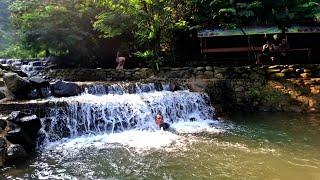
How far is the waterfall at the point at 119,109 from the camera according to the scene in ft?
36.3

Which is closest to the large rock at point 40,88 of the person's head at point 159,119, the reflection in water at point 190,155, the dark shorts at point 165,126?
the reflection in water at point 190,155

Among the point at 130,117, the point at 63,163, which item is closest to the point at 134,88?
the point at 130,117

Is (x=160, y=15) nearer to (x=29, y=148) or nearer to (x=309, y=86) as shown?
(x=309, y=86)

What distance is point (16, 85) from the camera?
478 inches

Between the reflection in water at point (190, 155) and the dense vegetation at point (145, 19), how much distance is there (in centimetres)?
653

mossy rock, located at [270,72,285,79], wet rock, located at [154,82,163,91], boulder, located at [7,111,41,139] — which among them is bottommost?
boulder, located at [7,111,41,139]

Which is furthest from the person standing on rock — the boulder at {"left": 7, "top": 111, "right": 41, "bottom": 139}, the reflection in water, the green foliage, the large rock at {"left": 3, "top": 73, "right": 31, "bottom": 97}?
the green foliage

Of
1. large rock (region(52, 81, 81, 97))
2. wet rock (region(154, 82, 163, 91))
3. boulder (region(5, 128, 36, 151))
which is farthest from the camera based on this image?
wet rock (region(154, 82, 163, 91))

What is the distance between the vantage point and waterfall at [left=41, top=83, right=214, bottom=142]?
11.1 m

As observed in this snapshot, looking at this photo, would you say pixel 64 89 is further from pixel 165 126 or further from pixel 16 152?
pixel 16 152

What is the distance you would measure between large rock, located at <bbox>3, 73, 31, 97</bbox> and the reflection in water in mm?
2898

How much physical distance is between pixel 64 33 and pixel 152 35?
13.9 ft

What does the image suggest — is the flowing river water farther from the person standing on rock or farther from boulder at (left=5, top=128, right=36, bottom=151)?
the person standing on rock

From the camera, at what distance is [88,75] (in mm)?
17594
